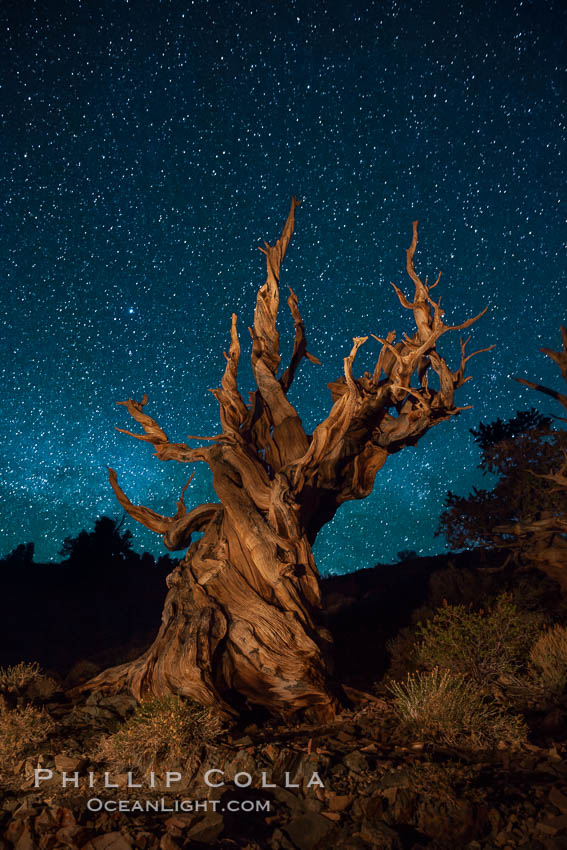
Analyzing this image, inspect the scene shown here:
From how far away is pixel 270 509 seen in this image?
26.9 feet

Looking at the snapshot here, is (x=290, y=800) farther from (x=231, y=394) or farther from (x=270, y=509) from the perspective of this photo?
(x=231, y=394)

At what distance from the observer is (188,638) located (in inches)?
289

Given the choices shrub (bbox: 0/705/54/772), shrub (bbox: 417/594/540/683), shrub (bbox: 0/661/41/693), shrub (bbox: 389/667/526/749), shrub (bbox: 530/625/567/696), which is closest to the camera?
shrub (bbox: 389/667/526/749)

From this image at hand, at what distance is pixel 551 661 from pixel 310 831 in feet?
15.6

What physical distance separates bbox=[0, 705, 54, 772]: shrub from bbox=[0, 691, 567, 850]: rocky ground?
0.28 meters

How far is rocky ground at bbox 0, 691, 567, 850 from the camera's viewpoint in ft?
12.9

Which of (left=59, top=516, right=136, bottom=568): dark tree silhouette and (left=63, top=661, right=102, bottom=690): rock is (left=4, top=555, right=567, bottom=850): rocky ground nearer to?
(left=63, top=661, right=102, bottom=690): rock

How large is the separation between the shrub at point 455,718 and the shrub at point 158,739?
2.25 metres

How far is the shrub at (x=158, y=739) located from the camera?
5367 mm

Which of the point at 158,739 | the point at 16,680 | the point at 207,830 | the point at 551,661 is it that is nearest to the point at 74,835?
the point at 207,830

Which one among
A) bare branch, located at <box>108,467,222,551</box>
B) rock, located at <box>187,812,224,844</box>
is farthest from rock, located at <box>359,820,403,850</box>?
bare branch, located at <box>108,467,222,551</box>

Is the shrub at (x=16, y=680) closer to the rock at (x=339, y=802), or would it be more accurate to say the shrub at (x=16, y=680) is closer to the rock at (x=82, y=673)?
the rock at (x=82, y=673)

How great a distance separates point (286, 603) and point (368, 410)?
3.23 metres

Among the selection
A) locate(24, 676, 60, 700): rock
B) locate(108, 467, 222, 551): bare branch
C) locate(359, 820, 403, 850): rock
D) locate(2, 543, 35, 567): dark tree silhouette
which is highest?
locate(2, 543, 35, 567): dark tree silhouette
